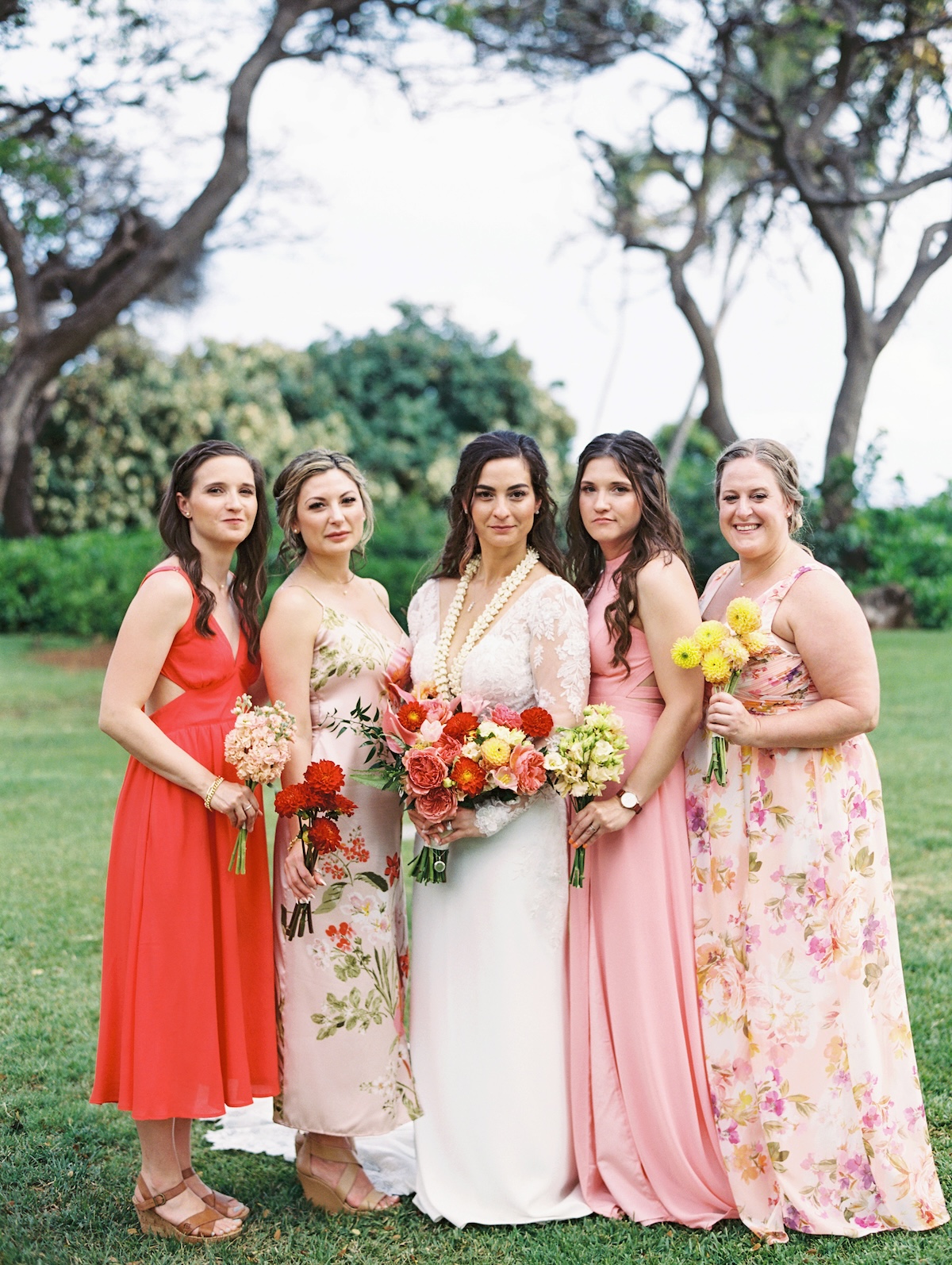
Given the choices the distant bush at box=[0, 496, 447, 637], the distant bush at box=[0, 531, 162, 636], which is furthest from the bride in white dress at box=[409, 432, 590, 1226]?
the distant bush at box=[0, 531, 162, 636]

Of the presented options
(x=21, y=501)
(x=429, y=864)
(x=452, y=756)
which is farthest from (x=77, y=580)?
(x=452, y=756)

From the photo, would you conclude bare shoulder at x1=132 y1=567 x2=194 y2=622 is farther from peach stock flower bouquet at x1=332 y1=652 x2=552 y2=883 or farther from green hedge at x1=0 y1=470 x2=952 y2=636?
green hedge at x1=0 y1=470 x2=952 y2=636

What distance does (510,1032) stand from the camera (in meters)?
3.91

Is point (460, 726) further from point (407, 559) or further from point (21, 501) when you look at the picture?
point (21, 501)

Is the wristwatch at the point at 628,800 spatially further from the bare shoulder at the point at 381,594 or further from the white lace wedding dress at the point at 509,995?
the bare shoulder at the point at 381,594

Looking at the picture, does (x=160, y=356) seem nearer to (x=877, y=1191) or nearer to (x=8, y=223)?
(x=8, y=223)

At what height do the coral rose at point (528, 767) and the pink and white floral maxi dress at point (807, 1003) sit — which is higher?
the coral rose at point (528, 767)

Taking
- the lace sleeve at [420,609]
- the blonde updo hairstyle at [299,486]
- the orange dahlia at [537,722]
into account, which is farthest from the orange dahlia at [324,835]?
the blonde updo hairstyle at [299,486]

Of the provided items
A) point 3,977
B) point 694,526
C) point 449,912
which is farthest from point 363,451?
point 449,912

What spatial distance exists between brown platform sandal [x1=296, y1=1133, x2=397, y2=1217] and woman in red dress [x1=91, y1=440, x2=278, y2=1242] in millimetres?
244

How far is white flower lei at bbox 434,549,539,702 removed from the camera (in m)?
3.91

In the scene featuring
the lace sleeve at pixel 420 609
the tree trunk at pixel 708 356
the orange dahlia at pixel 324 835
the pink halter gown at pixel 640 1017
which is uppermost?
the tree trunk at pixel 708 356

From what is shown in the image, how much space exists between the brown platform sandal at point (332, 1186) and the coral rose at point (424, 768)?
145cm

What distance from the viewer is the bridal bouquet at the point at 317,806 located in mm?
3607
